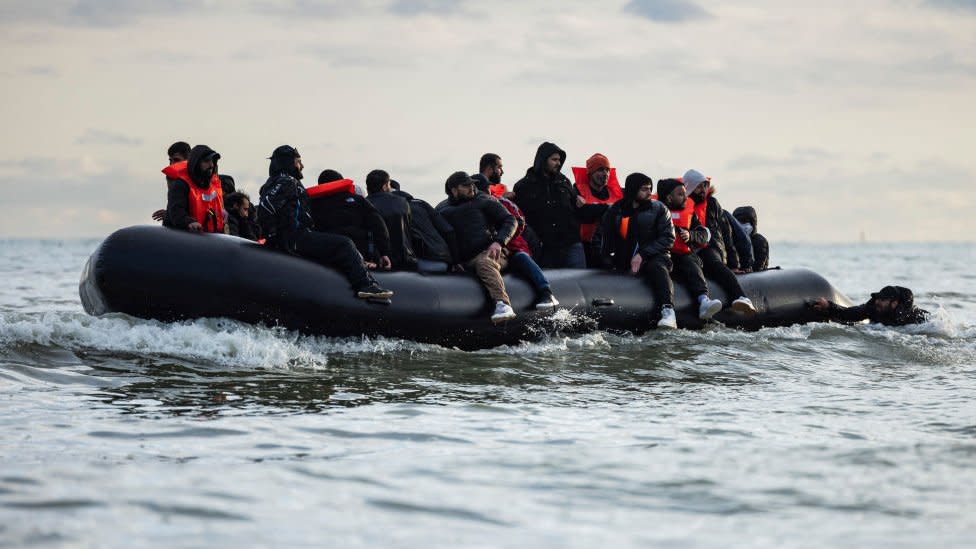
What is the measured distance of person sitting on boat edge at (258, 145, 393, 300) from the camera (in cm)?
988

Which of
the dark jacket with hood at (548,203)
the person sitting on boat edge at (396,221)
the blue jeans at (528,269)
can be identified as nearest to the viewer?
the person sitting on boat edge at (396,221)

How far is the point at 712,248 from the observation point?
12.9 m

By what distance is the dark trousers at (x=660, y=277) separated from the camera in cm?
1197

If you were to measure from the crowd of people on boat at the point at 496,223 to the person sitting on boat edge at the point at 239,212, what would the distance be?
14mm

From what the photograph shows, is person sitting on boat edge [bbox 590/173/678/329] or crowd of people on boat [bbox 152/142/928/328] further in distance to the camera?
person sitting on boat edge [bbox 590/173/678/329]

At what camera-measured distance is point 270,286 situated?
9.59 m

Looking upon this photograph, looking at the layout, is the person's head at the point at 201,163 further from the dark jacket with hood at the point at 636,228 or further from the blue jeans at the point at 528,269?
the dark jacket with hood at the point at 636,228

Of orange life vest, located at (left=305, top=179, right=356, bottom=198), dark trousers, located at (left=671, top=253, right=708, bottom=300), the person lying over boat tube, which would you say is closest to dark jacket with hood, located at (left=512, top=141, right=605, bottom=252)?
dark trousers, located at (left=671, top=253, right=708, bottom=300)

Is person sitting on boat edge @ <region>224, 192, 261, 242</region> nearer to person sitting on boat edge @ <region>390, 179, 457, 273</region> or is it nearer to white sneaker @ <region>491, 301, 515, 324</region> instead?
person sitting on boat edge @ <region>390, 179, 457, 273</region>

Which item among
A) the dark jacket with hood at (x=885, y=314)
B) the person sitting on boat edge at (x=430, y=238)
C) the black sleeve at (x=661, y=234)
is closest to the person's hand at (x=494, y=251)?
the person sitting on boat edge at (x=430, y=238)

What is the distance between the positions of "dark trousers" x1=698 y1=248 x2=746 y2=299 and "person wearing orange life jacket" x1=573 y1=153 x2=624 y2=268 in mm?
1163

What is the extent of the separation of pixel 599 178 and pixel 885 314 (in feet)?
13.0

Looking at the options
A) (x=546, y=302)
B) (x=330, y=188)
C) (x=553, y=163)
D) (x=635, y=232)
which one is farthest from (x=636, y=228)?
(x=330, y=188)

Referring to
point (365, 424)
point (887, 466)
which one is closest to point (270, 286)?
point (365, 424)
